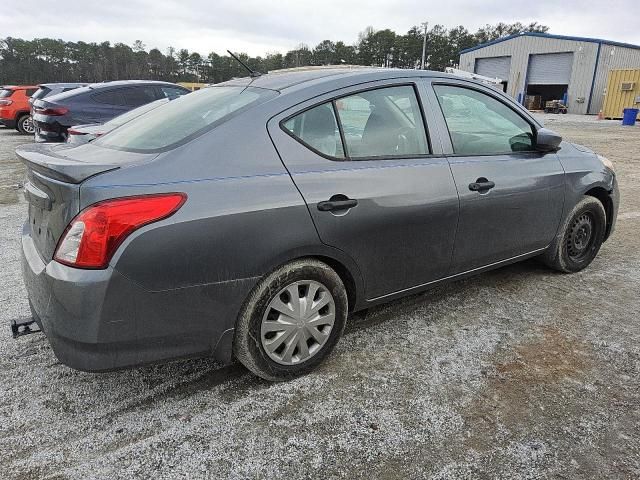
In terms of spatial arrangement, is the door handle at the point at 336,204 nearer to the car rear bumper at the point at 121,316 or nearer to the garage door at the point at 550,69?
the car rear bumper at the point at 121,316

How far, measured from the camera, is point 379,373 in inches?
103

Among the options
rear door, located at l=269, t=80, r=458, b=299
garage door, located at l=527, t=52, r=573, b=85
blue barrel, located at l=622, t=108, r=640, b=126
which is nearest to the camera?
rear door, located at l=269, t=80, r=458, b=299

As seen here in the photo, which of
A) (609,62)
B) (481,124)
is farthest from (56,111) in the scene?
(609,62)

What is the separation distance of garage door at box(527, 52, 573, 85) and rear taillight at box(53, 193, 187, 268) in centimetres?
4153

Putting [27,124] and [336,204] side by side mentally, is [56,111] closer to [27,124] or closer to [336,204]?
[336,204]

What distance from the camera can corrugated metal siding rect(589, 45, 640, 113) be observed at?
33906mm

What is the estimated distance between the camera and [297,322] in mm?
2443

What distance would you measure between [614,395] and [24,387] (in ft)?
9.99

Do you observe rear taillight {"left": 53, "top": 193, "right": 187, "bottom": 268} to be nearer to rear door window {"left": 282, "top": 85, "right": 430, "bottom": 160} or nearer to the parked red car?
rear door window {"left": 282, "top": 85, "right": 430, "bottom": 160}

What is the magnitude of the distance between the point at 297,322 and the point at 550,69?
42527 millimetres

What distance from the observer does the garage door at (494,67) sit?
41.5 m

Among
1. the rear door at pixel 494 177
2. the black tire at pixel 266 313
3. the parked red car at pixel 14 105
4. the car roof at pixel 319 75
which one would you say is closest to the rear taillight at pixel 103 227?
the black tire at pixel 266 313

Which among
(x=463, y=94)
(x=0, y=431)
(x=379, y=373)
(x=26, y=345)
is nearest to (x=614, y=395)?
(x=379, y=373)

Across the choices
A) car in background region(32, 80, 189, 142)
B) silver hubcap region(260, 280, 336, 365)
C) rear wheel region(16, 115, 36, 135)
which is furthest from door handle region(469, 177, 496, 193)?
rear wheel region(16, 115, 36, 135)
